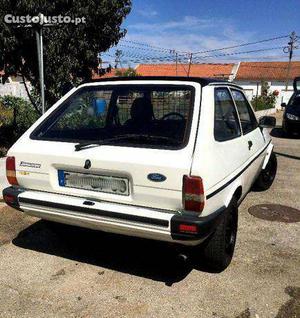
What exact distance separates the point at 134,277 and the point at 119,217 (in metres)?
0.78

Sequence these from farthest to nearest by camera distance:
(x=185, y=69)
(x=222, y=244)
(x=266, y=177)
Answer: (x=185, y=69) → (x=266, y=177) → (x=222, y=244)

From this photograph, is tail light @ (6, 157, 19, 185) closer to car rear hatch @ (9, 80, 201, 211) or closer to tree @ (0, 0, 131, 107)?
car rear hatch @ (9, 80, 201, 211)

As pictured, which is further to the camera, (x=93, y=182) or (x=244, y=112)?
(x=244, y=112)

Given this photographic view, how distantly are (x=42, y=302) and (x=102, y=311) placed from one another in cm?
52

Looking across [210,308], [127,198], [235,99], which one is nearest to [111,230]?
[127,198]

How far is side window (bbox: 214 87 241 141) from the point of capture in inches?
139

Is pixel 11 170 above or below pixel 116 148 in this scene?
below

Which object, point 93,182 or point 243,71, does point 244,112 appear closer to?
point 93,182

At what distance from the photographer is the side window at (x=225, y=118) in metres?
3.53

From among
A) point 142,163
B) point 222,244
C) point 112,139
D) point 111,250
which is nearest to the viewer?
point 142,163

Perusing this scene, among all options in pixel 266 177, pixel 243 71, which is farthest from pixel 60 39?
pixel 243 71

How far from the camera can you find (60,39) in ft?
30.1

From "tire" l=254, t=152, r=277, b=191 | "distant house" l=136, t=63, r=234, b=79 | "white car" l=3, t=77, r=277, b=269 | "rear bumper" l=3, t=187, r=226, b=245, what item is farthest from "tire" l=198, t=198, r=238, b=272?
"distant house" l=136, t=63, r=234, b=79

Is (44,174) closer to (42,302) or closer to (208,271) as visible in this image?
(42,302)
